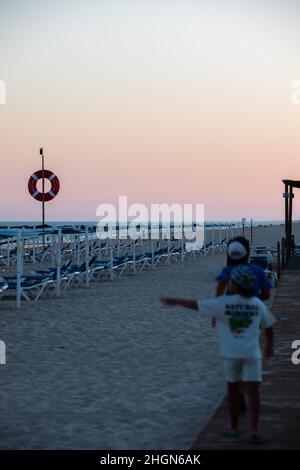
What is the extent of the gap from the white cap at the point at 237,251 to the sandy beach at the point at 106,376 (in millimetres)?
1340

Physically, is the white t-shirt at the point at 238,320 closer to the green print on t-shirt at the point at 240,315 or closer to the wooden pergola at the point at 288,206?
the green print on t-shirt at the point at 240,315

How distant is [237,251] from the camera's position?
4.92 m

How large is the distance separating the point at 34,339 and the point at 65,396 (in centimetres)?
342

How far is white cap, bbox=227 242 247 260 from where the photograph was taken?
4.92 metres

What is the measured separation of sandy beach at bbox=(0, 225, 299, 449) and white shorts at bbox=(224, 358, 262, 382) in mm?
A: 831

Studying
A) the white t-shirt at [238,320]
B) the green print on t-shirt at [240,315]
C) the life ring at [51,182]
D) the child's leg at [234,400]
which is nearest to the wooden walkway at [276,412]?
the child's leg at [234,400]

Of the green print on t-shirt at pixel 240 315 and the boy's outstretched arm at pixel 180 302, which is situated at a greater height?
the boy's outstretched arm at pixel 180 302

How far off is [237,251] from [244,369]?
745 mm

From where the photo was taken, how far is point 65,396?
6824 millimetres

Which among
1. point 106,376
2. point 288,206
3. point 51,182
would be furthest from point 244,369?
point 288,206

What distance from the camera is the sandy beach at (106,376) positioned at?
562cm
